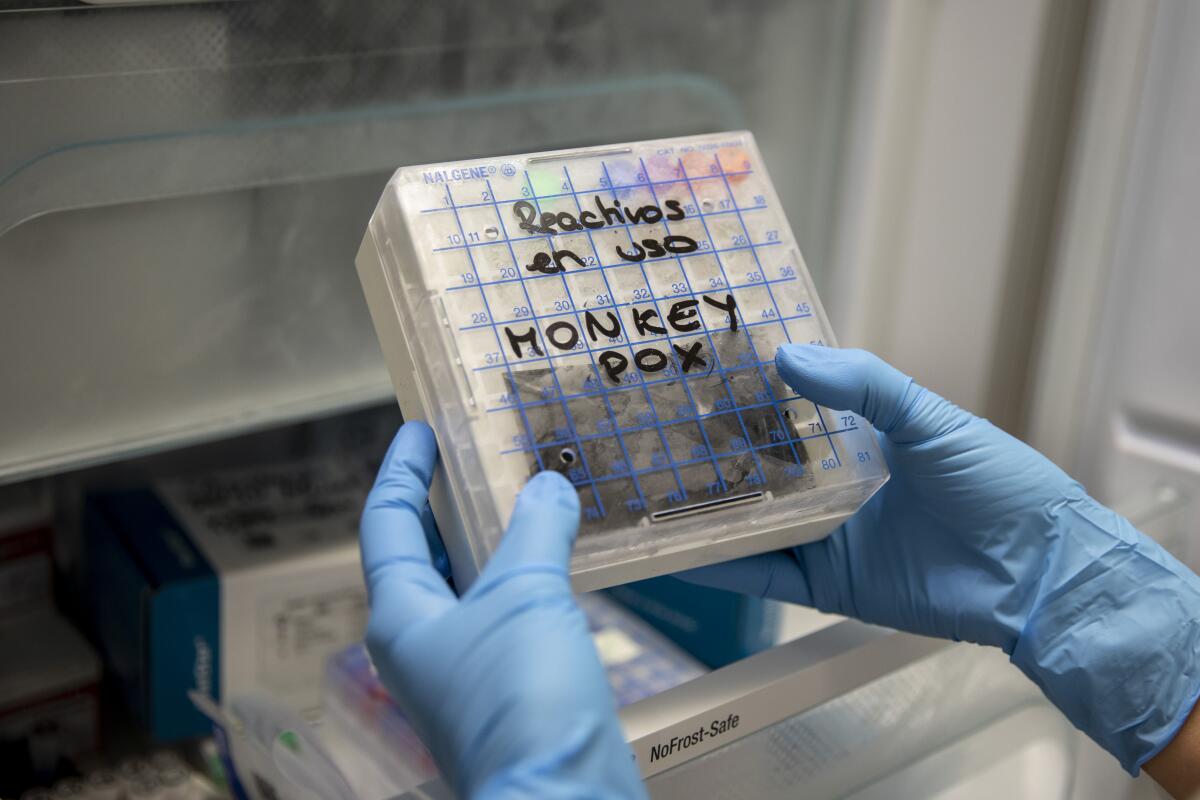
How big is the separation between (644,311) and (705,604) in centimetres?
53

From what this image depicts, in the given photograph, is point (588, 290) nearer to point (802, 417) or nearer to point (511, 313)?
point (511, 313)

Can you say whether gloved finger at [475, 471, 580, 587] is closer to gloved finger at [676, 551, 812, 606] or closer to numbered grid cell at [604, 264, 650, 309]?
numbered grid cell at [604, 264, 650, 309]

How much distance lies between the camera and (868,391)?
76cm

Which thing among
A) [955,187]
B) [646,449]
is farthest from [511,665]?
[955,187]

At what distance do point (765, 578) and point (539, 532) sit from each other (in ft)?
1.08

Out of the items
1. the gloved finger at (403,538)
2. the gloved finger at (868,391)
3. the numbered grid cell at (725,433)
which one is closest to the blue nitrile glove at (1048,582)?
the gloved finger at (868,391)

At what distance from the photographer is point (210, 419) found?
3.11ft

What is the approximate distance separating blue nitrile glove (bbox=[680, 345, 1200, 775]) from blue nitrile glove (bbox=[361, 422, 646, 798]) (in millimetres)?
279

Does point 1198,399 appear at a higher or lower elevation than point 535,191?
lower

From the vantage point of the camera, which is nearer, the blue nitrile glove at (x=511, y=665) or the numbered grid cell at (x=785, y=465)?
the blue nitrile glove at (x=511, y=665)

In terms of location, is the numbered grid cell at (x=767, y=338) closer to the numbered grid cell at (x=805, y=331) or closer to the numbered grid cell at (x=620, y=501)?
the numbered grid cell at (x=805, y=331)

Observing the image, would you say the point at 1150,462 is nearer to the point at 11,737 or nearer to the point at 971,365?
the point at 971,365

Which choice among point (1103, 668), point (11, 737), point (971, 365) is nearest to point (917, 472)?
point (1103, 668)

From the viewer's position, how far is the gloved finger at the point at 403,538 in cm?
64
